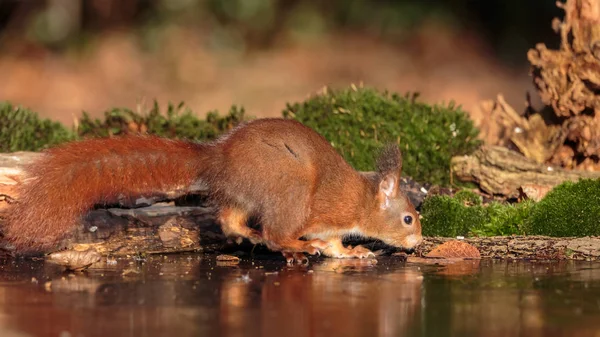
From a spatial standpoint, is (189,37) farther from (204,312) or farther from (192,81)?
(204,312)

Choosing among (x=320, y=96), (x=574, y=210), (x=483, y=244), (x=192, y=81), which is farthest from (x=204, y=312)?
(x=192, y=81)

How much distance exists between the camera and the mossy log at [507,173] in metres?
9.66

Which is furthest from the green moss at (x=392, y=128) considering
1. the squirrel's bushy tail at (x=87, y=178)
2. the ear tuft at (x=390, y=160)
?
the squirrel's bushy tail at (x=87, y=178)

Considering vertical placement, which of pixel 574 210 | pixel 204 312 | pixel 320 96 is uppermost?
pixel 320 96

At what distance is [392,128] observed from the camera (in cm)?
1097

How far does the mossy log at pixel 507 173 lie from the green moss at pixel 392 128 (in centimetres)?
36

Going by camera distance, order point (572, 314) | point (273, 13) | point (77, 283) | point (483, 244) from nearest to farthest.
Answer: point (572, 314) → point (77, 283) → point (483, 244) → point (273, 13)

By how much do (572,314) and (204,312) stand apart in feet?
7.22

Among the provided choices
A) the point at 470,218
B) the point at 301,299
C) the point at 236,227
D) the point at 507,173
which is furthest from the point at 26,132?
the point at 301,299

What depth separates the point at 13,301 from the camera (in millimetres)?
5992

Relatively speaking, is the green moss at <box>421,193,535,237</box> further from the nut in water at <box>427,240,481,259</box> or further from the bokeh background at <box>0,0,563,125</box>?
the bokeh background at <box>0,0,563,125</box>

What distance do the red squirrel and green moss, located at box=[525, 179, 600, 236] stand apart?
1247 millimetres

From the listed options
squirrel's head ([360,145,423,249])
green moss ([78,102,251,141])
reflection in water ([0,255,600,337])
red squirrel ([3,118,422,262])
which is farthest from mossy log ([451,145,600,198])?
green moss ([78,102,251,141])

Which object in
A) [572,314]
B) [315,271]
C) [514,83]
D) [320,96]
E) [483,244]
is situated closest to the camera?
[572,314]
